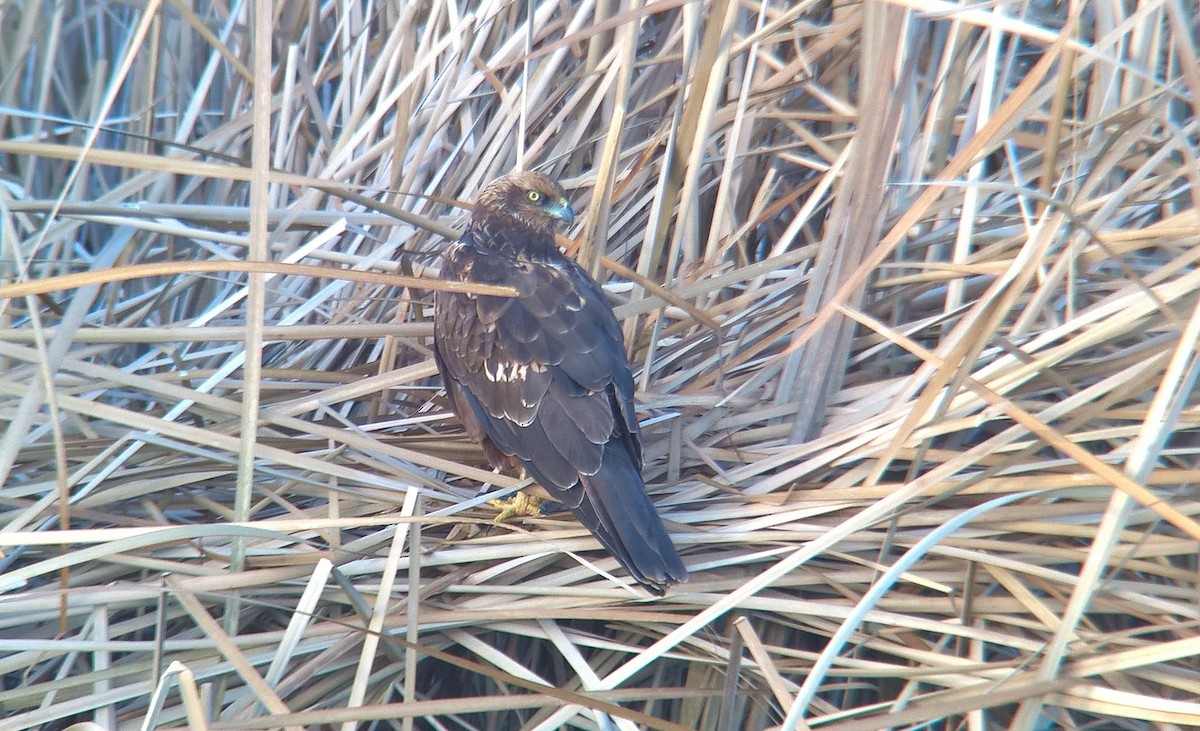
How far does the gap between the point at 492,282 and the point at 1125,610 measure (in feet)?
6.11

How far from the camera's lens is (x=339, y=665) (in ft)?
7.62

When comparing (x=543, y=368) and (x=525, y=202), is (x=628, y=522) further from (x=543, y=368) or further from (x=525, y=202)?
(x=525, y=202)

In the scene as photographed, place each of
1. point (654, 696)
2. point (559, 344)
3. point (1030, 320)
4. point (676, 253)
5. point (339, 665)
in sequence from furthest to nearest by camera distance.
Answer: point (676, 253) < point (559, 344) < point (1030, 320) < point (339, 665) < point (654, 696)

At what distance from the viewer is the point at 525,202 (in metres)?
3.16

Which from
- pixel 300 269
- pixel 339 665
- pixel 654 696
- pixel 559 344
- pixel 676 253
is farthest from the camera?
pixel 676 253

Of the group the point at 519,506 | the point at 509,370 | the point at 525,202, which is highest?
the point at 525,202

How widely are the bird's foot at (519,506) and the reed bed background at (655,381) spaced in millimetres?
74

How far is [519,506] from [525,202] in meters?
→ 1.01

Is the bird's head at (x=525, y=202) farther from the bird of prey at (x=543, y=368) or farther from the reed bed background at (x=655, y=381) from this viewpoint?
the reed bed background at (x=655, y=381)

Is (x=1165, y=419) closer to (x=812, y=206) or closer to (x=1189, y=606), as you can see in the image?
(x=1189, y=606)

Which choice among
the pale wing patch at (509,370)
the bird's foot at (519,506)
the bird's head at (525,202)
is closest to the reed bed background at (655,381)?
the bird's foot at (519,506)

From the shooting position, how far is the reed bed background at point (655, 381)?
2.14 m

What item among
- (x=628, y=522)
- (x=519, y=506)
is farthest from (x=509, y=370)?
(x=628, y=522)

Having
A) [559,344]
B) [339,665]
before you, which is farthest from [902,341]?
[339,665]
